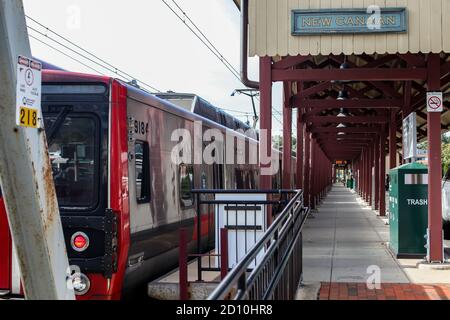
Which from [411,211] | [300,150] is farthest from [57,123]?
[300,150]

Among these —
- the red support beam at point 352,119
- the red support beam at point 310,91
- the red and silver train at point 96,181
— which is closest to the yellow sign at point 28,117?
the red and silver train at point 96,181

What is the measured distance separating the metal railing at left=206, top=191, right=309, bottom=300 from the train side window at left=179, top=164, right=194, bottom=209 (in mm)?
1084

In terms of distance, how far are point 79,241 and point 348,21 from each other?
547 centimetres

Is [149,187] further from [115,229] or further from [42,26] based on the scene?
[42,26]

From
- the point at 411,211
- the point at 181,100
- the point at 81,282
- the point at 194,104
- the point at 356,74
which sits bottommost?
the point at 81,282

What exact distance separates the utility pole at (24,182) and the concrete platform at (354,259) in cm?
493

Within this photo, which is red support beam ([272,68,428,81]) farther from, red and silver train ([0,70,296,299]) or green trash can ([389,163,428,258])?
red and silver train ([0,70,296,299])

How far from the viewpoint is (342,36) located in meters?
9.34

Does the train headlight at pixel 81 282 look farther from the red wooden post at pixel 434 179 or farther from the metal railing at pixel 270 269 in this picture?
the red wooden post at pixel 434 179

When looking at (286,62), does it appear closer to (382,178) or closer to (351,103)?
(351,103)

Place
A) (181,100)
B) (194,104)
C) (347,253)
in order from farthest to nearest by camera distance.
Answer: (181,100) → (194,104) → (347,253)

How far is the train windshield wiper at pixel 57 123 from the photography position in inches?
241

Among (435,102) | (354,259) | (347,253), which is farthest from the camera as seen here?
(347,253)
